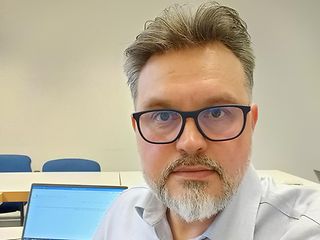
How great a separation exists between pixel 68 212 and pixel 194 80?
1.06 m

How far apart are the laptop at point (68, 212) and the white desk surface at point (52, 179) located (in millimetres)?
905

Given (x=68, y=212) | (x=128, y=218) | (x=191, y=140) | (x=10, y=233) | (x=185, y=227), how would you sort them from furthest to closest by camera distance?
(x=10, y=233)
(x=68, y=212)
(x=128, y=218)
(x=185, y=227)
(x=191, y=140)

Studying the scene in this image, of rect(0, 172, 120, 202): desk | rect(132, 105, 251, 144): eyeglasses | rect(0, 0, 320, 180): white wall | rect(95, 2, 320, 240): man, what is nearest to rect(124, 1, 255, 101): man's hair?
rect(95, 2, 320, 240): man

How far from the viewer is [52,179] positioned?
2.80 m

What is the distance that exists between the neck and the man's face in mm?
129

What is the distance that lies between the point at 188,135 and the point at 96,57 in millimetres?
3876

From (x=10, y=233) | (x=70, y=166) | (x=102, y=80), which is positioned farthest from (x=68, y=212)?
(x=102, y=80)

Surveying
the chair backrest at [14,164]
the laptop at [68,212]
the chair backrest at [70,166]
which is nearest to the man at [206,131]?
the laptop at [68,212]

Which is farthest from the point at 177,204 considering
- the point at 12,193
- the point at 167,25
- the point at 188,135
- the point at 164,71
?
the point at 12,193

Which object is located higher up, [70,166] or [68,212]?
[70,166]

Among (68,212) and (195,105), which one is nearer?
(195,105)

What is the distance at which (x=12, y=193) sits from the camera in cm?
235

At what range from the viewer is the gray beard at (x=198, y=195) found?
2.47 ft

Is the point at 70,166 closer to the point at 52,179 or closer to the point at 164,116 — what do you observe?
the point at 52,179
